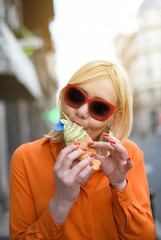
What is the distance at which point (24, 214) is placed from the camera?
4.24 ft

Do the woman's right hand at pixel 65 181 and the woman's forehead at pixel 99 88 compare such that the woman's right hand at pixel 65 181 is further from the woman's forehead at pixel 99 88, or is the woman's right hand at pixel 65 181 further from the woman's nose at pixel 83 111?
the woman's forehead at pixel 99 88

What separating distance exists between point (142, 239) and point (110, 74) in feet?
3.74

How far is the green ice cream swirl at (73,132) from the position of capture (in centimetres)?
134

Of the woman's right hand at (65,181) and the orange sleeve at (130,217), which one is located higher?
the woman's right hand at (65,181)

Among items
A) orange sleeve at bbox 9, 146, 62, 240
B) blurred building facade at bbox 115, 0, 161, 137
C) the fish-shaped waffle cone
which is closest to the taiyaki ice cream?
the fish-shaped waffle cone

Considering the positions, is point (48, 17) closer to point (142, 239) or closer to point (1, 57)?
point (1, 57)

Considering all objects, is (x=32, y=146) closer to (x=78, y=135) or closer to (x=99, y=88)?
(x=78, y=135)

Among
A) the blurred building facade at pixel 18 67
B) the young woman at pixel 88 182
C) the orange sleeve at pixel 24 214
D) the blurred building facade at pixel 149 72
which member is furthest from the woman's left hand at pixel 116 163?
the blurred building facade at pixel 149 72

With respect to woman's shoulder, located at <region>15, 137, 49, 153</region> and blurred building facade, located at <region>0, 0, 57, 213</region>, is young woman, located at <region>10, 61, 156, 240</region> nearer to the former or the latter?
woman's shoulder, located at <region>15, 137, 49, 153</region>

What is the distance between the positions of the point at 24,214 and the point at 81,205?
38cm

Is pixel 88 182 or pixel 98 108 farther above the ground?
pixel 98 108

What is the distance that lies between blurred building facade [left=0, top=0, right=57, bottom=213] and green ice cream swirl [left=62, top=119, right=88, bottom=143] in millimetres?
4295

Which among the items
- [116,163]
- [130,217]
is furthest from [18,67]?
[130,217]

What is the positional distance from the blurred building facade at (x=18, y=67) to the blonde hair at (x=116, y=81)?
163 inches
